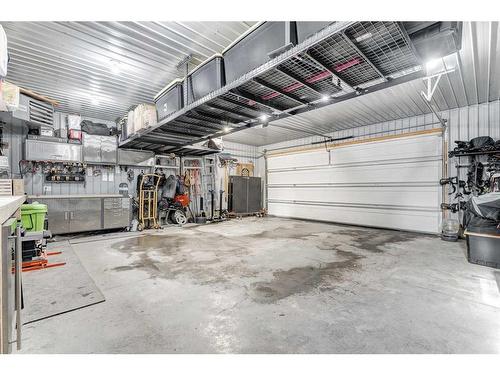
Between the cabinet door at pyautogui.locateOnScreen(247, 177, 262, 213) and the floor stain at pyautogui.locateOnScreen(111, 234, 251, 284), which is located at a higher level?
the cabinet door at pyautogui.locateOnScreen(247, 177, 262, 213)

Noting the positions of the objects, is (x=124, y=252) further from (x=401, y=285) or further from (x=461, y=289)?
(x=461, y=289)

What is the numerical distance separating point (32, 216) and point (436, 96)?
9.09 m

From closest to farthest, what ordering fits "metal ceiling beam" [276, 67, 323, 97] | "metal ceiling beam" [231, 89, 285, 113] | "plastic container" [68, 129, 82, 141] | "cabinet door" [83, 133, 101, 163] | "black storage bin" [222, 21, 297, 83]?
"black storage bin" [222, 21, 297, 83], "metal ceiling beam" [276, 67, 323, 97], "metal ceiling beam" [231, 89, 285, 113], "plastic container" [68, 129, 82, 141], "cabinet door" [83, 133, 101, 163]

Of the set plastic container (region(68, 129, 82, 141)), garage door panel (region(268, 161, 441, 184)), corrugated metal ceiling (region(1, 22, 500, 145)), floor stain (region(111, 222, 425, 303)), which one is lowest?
floor stain (region(111, 222, 425, 303))

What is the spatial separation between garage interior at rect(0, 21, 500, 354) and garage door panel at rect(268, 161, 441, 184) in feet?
0.19

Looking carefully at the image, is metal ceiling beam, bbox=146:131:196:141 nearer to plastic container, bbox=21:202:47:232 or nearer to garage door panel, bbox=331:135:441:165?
plastic container, bbox=21:202:47:232

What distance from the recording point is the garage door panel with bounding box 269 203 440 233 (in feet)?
21.6

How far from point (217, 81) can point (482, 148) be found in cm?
638

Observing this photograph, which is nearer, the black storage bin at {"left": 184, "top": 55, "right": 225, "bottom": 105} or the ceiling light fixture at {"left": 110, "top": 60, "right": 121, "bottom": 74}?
the black storage bin at {"left": 184, "top": 55, "right": 225, "bottom": 105}

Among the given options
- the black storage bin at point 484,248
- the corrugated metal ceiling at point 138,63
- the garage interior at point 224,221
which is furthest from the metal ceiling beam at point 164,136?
the black storage bin at point 484,248

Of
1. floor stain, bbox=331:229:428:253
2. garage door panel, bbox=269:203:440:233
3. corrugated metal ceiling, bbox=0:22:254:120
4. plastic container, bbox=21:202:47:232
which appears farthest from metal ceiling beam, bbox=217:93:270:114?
garage door panel, bbox=269:203:440:233

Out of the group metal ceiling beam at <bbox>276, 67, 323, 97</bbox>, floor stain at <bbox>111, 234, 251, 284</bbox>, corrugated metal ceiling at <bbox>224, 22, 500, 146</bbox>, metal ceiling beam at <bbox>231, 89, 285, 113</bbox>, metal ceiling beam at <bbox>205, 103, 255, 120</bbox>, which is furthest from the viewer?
metal ceiling beam at <bbox>205, 103, 255, 120</bbox>

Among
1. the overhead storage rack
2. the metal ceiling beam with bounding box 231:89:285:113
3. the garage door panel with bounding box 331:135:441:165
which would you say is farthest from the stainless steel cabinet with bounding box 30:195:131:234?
the garage door panel with bounding box 331:135:441:165

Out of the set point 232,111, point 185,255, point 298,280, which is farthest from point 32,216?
point 298,280
